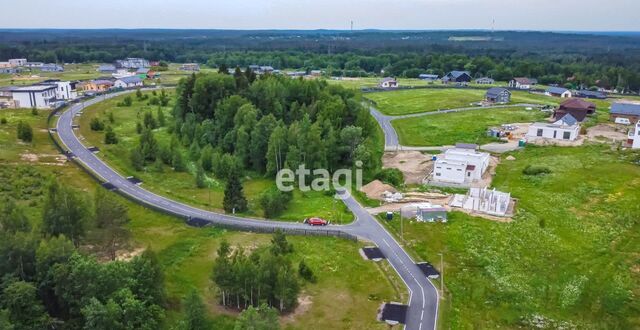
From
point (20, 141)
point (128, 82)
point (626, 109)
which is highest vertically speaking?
point (128, 82)

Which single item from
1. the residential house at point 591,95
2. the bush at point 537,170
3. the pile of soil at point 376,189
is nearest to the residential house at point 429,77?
the residential house at point 591,95

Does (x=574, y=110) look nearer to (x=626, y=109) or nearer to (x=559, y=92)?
(x=626, y=109)

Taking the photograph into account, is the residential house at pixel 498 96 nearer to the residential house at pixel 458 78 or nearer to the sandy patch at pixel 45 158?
the residential house at pixel 458 78

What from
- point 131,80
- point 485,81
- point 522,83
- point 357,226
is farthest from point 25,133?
point 485,81

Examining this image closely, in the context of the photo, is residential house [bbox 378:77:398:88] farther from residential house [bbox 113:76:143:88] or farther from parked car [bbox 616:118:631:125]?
residential house [bbox 113:76:143:88]

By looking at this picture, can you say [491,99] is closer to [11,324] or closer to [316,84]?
[316,84]

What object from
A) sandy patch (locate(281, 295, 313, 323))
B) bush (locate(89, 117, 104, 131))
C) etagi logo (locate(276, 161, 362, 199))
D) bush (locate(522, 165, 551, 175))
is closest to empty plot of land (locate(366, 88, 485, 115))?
bush (locate(522, 165, 551, 175))
